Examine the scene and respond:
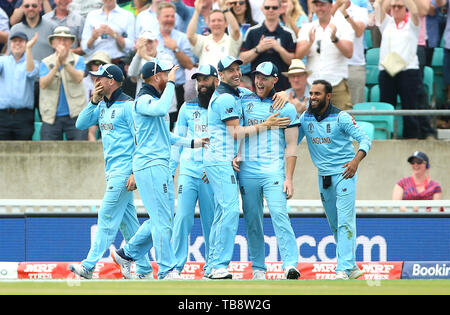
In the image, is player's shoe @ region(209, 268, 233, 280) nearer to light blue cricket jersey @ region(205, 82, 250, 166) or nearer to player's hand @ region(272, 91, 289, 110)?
light blue cricket jersey @ region(205, 82, 250, 166)

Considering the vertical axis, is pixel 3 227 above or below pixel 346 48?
below

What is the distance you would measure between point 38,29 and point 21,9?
26.0 inches

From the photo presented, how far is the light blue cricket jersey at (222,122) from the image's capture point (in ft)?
33.3

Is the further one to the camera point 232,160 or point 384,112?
point 384,112

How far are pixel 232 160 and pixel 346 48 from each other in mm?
4203

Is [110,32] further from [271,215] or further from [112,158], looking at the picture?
[271,215]

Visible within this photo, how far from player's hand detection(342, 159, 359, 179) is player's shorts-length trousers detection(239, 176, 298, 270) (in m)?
0.73

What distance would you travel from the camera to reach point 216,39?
14141mm

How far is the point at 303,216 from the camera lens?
1236cm

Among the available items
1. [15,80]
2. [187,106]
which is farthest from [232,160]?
[15,80]

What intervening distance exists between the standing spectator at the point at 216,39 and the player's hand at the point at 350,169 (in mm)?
4031

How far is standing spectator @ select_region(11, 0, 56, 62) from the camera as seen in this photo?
14.7 m

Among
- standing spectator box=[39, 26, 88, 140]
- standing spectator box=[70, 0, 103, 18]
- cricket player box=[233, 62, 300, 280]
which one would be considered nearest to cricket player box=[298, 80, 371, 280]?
cricket player box=[233, 62, 300, 280]
